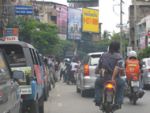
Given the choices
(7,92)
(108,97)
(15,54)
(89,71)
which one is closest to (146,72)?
(89,71)

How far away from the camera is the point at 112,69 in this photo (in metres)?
12.8

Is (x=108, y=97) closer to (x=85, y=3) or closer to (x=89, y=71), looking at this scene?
(x=89, y=71)

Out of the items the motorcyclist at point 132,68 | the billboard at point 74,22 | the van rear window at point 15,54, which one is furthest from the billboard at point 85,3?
the van rear window at point 15,54

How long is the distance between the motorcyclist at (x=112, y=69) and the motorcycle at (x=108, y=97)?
6.2 inches

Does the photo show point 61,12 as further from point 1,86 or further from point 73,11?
point 1,86

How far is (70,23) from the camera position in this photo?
112m

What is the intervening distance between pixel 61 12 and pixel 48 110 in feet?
323

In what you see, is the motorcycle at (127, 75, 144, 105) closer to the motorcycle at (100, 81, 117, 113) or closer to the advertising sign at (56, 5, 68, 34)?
the motorcycle at (100, 81, 117, 113)

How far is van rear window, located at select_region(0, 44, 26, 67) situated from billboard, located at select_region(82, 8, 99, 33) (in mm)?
103681

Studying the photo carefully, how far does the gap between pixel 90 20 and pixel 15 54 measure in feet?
360

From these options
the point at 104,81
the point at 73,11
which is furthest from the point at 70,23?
the point at 104,81

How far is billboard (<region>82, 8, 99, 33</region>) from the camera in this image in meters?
118

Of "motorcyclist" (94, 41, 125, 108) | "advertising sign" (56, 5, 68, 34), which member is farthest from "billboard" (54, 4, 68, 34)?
"motorcyclist" (94, 41, 125, 108)

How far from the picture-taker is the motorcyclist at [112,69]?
41.9ft
